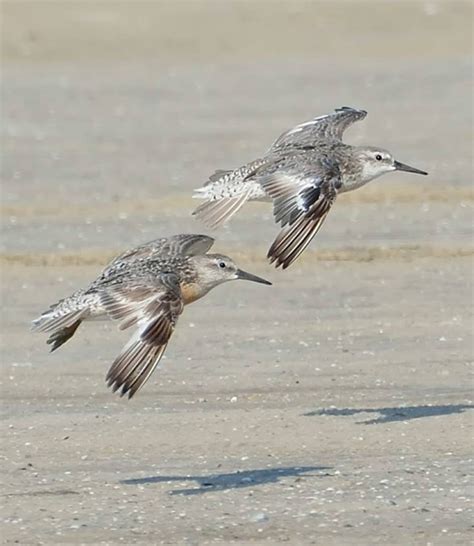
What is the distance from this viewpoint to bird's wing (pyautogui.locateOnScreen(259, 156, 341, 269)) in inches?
371

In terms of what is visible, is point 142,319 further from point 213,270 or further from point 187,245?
point 187,245

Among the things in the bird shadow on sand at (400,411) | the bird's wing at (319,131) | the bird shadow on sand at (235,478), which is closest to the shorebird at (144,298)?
the bird shadow on sand at (235,478)

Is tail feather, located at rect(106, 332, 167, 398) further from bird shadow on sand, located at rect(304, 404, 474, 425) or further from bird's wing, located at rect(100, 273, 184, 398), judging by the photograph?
bird shadow on sand, located at rect(304, 404, 474, 425)

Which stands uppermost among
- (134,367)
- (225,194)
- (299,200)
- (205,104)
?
(205,104)

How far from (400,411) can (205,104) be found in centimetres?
1299

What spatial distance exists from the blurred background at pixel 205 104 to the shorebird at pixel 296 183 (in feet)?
10.8

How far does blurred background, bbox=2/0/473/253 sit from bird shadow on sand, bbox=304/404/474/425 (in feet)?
15.2

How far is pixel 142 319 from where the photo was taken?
831cm

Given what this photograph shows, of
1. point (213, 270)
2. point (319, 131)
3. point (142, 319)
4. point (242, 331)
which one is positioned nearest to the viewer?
point (142, 319)

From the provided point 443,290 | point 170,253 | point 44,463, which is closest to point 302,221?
point 170,253

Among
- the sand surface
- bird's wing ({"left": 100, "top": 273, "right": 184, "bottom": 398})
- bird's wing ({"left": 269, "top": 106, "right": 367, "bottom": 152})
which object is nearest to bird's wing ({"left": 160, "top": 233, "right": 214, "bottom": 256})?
bird's wing ({"left": 100, "top": 273, "right": 184, "bottom": 398})

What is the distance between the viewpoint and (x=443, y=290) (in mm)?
12836

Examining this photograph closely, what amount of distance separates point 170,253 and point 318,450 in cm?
134

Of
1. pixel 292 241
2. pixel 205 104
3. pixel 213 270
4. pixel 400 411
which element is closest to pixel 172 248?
pixel 213 270
